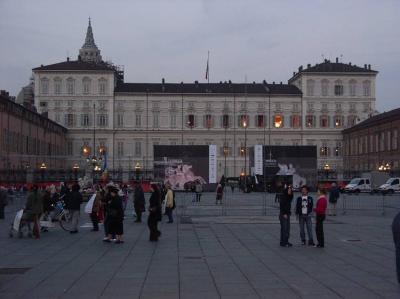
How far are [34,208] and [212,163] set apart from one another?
5563 cm

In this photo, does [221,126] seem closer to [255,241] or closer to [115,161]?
[115,161]

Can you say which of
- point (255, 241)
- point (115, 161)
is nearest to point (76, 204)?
point (255, 241)

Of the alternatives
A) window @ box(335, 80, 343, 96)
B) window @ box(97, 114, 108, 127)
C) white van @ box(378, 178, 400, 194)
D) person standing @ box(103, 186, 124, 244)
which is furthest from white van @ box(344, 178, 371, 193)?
person standing @ box(103, 186, 124, 244)

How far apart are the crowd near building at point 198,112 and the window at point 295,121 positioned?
18 cm

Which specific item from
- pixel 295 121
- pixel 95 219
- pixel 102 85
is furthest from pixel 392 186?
pixel 102 85

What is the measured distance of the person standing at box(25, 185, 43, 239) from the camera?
21031mm

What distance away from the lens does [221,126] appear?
377ft

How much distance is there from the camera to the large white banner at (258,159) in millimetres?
77375

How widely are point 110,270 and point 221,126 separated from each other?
10123cm

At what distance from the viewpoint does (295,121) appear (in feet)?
378

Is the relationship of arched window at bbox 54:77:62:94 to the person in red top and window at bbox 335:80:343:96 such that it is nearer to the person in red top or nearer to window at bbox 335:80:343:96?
window at bbox 335:80:343:96

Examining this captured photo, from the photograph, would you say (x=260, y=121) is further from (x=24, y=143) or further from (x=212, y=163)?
(x=24, y=143)

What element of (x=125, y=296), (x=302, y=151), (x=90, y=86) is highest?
(x=90, y=86)

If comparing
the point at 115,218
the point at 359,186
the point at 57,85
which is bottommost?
the point at 115,218
